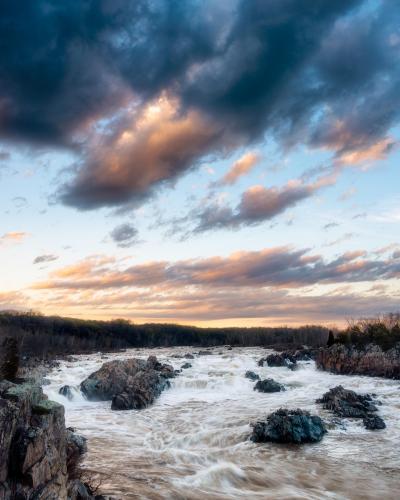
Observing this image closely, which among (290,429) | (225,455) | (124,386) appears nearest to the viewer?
(225,455)

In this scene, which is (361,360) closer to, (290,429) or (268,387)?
(268,387)

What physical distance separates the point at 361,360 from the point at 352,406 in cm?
2427

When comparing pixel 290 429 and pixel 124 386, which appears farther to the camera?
pixel 124 386

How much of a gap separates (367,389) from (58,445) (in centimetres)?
3420

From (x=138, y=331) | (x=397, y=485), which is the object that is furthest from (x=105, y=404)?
(x=138, y=331)

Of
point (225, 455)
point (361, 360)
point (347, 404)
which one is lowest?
point (225, 455)

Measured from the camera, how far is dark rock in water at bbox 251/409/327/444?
2075 centimetres

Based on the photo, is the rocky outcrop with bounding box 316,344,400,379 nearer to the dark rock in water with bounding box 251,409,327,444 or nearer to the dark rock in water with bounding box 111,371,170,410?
the dark rock in water with bounding box 111,371,170,410

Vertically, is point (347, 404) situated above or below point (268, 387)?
above

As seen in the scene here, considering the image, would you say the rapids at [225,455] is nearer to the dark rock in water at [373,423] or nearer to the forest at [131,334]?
the dark rock in water at [373,423]

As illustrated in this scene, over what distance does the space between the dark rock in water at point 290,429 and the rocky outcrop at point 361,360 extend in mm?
27729

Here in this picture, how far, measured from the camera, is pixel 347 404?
89.2 feet

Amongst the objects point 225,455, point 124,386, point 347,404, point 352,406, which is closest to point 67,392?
point 124,386

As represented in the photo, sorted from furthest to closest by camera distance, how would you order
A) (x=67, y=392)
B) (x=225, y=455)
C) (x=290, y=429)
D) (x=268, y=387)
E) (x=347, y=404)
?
(x=268, y=387), (x=67, y=392), (x=347, y=404), (x=290, y=429), (x=225, y=455)
